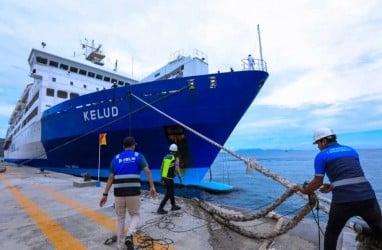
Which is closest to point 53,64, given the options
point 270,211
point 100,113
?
point 100,113

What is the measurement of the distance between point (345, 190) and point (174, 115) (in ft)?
25.2

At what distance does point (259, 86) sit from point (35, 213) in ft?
26.4

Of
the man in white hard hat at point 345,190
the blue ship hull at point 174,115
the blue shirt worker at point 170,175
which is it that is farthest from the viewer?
the blue ship hull at point 174,115

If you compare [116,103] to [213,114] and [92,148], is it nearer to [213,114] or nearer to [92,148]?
[92,148]

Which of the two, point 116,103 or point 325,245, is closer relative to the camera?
point 325,245

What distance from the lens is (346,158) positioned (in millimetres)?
2535

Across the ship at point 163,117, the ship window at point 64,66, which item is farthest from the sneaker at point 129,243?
the ship window at point 64,66

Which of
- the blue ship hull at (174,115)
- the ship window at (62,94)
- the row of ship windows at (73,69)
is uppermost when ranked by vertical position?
the row of ship windows at (73,69)

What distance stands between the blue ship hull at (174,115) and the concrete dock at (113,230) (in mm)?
3984

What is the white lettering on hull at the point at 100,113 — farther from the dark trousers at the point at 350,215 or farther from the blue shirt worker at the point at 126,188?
the dark trousers at the point at 350,215

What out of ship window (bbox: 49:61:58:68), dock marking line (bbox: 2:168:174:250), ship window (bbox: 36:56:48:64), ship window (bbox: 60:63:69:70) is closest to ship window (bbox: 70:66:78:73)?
ship window (bbox: 60:63:69:70)

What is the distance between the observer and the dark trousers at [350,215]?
2.49m

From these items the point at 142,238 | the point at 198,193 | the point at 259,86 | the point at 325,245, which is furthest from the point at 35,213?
the point at 259,86

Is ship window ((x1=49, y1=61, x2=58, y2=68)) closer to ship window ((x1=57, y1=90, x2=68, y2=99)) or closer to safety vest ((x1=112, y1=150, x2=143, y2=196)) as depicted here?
ship window ((x1=57, y1=90, x2=68, y2=99))
